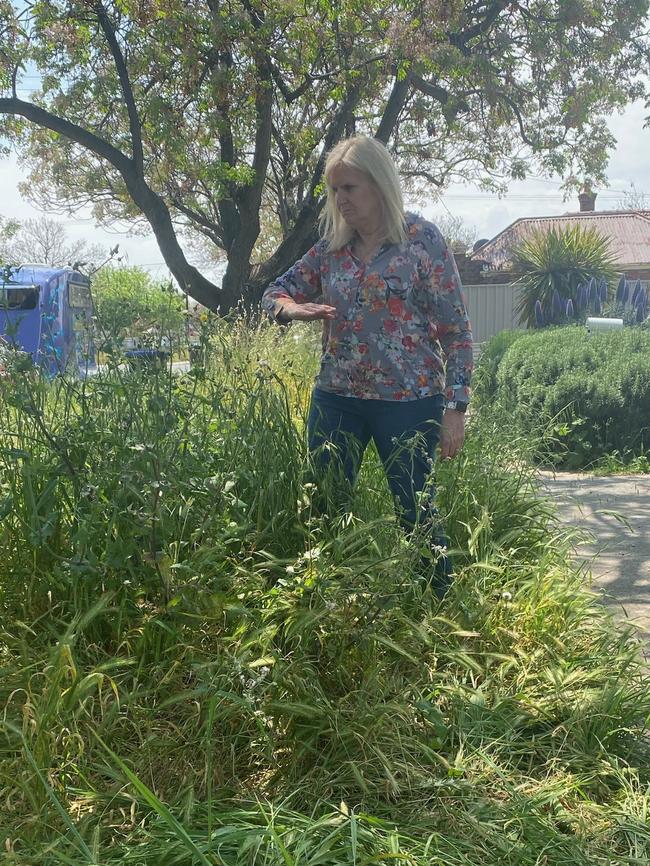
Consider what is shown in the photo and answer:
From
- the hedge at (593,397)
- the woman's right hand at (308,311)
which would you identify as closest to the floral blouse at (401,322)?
→ the woman's right hand at (308,311)

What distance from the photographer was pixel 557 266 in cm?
1603

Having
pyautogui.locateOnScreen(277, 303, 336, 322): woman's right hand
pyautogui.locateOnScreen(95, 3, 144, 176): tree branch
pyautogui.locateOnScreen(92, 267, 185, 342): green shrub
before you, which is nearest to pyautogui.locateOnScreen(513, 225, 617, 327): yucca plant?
pyautogui.locateOnScreen(95, 3, 144, 176): tree branch

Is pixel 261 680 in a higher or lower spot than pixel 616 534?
higher

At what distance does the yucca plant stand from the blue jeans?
12.8 m

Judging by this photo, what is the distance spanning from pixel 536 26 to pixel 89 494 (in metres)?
16.2

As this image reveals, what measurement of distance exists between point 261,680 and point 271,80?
14.5 m

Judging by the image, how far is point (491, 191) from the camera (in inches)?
888

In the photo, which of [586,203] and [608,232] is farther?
[586,203]

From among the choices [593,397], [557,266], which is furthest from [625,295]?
[593,397]

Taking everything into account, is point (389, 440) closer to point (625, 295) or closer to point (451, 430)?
point (451, 430)

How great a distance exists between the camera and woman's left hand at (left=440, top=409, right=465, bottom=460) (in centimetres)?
316

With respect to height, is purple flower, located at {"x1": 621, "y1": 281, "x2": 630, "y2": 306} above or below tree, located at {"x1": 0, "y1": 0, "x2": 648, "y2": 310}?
below

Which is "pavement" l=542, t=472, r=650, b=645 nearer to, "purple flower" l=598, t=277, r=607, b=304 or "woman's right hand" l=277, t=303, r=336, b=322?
"woman's right hand" l=277, t=303, r=336, b=322

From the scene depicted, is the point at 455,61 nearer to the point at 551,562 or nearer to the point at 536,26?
the point at 536,26
